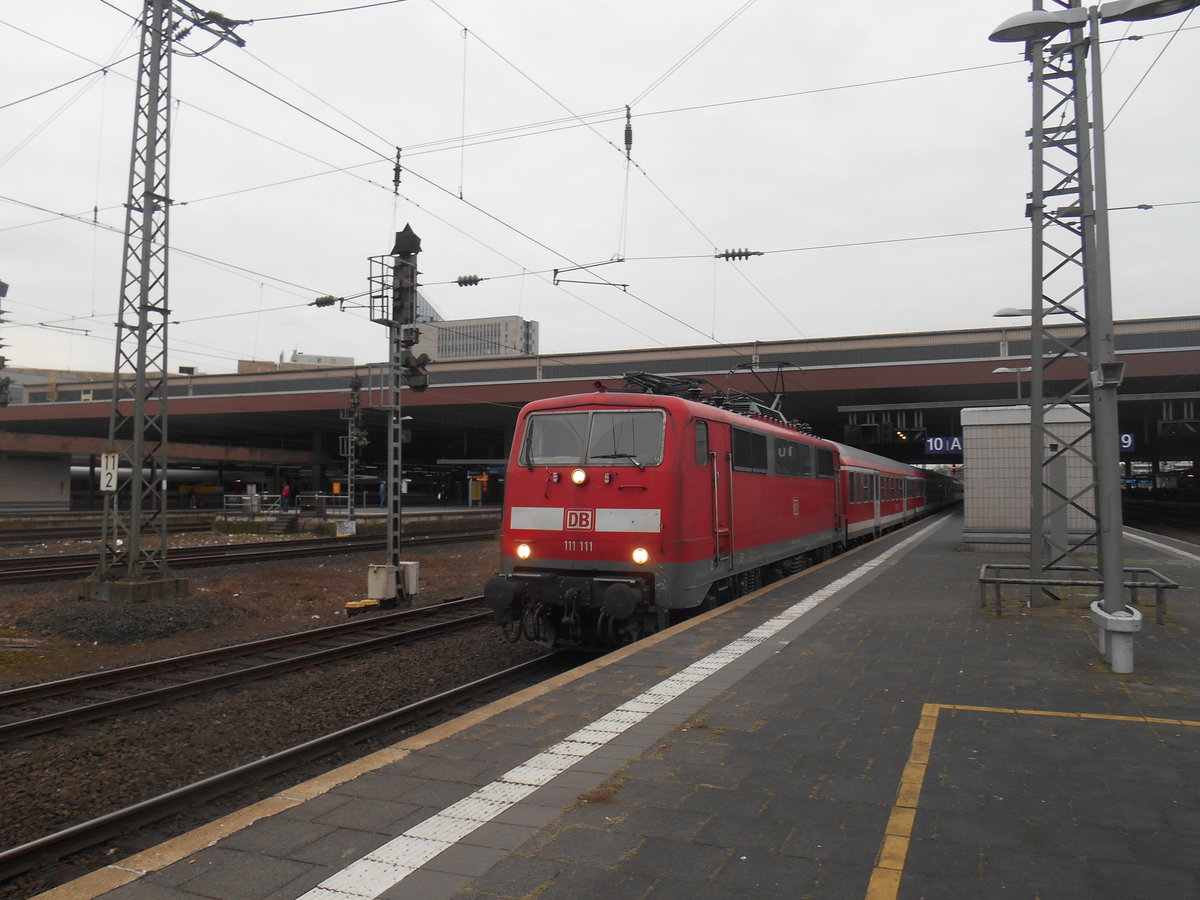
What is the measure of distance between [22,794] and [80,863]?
54.9 inches

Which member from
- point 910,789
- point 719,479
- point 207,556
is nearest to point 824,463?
point 719,479

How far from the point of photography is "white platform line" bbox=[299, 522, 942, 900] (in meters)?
3.43

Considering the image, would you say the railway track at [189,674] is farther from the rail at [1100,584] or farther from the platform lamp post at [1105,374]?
the platform lamp post at [1105,374]

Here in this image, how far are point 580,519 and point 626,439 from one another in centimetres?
104

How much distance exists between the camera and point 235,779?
586 centimetres

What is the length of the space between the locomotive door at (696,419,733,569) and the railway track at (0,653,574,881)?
9.44 ft

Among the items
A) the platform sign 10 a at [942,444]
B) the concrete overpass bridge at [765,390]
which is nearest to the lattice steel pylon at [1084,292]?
the concrete overpass bridge at [765,390]

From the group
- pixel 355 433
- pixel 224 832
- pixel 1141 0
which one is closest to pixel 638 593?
pixel 224 832

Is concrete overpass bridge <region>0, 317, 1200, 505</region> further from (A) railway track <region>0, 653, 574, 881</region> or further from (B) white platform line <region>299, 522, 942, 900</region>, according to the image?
(B) white platform line <region>299, 522, 942, 900</region>

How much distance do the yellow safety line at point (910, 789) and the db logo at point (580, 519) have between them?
14.1 feet

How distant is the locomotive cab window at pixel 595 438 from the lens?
30.3 feet

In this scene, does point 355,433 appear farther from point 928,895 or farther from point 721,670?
point 928,895

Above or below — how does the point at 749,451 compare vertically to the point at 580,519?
above

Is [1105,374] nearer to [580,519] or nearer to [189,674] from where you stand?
[580,519]
